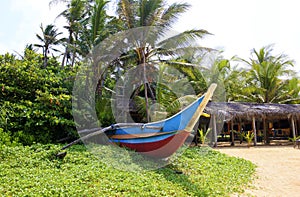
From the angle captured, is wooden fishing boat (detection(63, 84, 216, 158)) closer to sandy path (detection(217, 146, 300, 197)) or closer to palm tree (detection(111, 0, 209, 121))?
sandy path (detection(217, 146, 300, 197))

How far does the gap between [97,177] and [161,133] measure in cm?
195

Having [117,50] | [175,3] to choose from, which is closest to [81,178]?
[117,50]

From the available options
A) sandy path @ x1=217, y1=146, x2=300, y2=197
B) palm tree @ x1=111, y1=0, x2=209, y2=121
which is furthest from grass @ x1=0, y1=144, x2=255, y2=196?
palm tree @ x1=111, y1=0, x2=209, y2=121

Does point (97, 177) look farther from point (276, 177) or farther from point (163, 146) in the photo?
point (276, 177)

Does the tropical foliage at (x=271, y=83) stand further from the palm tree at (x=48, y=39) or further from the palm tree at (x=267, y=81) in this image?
the palm tree at (x=48, y=39)

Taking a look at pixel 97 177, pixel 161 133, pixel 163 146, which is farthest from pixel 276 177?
pixel 97 177

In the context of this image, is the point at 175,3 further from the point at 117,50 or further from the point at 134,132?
the point at 134,132

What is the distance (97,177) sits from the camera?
477cm

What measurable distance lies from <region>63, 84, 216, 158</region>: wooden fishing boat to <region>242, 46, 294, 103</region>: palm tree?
39.8 ft

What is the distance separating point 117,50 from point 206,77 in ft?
22.5

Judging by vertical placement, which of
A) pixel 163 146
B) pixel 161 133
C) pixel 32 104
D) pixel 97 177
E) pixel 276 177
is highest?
pixel 32 104

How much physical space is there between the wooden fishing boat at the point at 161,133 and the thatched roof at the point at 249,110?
18.1 ft

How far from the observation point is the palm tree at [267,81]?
17.2 m

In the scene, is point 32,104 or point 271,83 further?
point 271,83
